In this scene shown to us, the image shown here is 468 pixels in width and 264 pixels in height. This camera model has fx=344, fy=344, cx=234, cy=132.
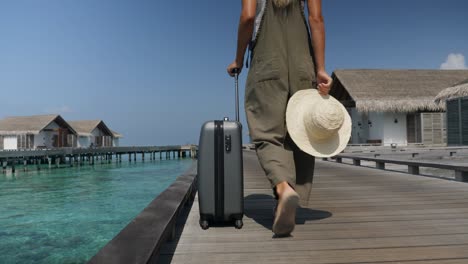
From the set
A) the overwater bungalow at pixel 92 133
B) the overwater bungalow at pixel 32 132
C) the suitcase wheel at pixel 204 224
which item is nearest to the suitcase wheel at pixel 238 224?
the suitcase wheel at pixel 204 224

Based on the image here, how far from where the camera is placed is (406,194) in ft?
13.1

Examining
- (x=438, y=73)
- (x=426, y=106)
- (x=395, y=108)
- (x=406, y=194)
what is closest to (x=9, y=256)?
(x=406, y=194)

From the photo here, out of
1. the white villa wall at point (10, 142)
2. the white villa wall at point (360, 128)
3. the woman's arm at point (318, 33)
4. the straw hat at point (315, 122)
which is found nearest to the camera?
the straw hat at point (315, 122)

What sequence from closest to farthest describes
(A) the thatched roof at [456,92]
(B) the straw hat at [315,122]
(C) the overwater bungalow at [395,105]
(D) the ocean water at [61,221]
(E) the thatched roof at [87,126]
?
(B) the straw hat at [315,122] → (D) the ocean water at [61,221] → (A) the thatched roof at [456,92] → (C) the overwater bungalow at [395,105] → (E) the thatched roof at [87,126]

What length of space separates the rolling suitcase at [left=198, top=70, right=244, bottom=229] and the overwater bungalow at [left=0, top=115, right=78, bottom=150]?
3753 cm

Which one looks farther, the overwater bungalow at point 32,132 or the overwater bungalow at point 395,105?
the overwater bungalow at point 32,132

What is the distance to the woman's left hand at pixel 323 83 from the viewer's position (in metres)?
2.16

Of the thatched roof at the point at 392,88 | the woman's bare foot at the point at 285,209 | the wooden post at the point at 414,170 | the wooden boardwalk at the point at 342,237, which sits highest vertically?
the thatched roof at the point at 392,88

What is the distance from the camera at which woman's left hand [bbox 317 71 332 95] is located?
2.16 meters

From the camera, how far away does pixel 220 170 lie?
2234mm

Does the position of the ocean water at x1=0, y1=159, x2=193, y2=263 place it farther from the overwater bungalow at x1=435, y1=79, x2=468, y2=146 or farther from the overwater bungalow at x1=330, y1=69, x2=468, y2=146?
the overwater bungalow at x1=330, y1=69, x2=468, y2=146

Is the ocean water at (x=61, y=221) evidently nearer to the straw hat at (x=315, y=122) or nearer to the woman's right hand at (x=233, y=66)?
the woman's right hand at (x=233, y=66)

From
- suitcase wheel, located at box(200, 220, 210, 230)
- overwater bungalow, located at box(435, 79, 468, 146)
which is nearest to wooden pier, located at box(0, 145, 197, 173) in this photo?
overwater bungalow, located at box(435, 79, 468, 146)

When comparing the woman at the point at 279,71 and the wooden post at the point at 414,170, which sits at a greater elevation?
the woman at the point at 279,71
